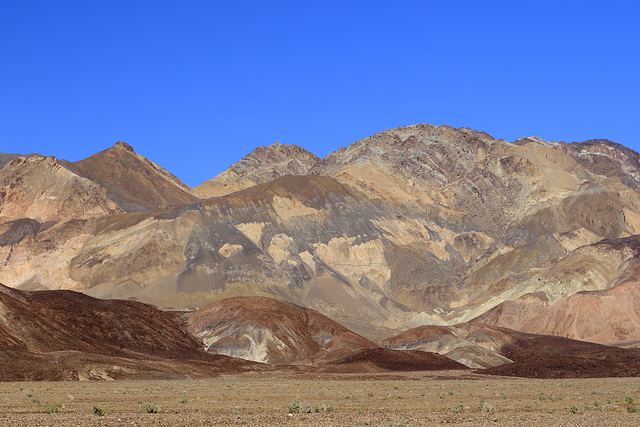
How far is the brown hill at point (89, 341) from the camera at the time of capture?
58562mm

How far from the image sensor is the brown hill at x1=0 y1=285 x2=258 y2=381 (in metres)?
58.6

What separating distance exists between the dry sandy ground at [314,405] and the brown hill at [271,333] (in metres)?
47.8

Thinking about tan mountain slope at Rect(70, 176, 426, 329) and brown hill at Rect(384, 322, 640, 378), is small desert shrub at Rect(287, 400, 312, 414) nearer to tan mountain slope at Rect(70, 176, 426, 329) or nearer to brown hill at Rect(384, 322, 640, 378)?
brown hill at Rect(384, 322, 640, 378)

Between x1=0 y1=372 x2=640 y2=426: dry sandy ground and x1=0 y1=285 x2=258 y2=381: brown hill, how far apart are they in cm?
799

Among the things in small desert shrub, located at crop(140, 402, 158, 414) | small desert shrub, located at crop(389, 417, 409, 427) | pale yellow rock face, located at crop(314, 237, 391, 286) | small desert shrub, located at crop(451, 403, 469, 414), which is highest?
pale yellow rock face, located at crop(314, 237, 391, 286)

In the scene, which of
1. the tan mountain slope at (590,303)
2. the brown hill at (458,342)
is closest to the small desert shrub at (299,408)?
the brown hill at (458,342)

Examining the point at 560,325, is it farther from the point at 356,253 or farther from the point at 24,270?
the point at 24,270

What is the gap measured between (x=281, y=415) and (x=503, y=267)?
165 m

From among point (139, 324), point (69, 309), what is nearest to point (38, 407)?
point (69, 309)

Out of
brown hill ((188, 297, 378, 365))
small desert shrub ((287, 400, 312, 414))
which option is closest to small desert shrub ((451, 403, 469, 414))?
small desert shrub ((287, 400, 312, 414))

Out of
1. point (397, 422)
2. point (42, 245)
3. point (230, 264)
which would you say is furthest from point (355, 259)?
point (397, 422)

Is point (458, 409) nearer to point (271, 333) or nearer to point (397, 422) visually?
point (397, 422)

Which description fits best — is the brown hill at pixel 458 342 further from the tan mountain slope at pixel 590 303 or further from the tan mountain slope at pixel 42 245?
the tan mountain slope at pixel 42 245

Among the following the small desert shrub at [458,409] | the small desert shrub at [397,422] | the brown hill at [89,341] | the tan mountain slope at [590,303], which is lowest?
the small desert shrub at [397,422]
